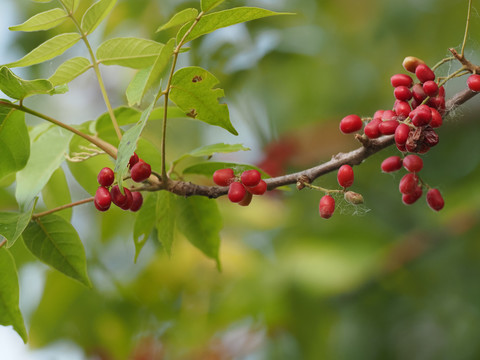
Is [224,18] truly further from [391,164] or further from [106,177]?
[391,164]

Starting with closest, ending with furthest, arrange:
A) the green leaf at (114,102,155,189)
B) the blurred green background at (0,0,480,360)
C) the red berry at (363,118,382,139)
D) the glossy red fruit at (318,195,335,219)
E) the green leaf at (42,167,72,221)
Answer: the green leaf at (114,102,155,189) → the red berry at (363,118,382,139) → the glossy red fruit at (318,195,335,219) → the green leaf at (42,167,72,221) → the blurred green background at (0,0,480,360)

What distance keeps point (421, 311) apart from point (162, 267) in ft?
5.20

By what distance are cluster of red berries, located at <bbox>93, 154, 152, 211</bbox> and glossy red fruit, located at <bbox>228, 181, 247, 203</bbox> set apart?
0.17 metres

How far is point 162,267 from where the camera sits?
9.43 feet

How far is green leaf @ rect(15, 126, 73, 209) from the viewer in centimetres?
135

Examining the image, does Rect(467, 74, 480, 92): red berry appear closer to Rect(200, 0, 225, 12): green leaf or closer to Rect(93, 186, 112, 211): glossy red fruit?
Rect(200, 0, 225, 12): green leaf

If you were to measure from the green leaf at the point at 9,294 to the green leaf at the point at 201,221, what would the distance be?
0.39 meters

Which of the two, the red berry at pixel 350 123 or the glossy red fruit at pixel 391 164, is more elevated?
the red berry at pixel 350 123

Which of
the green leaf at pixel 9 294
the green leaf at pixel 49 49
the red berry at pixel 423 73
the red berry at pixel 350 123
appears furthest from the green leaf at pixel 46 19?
Answer: the red berry at pixel 423 73

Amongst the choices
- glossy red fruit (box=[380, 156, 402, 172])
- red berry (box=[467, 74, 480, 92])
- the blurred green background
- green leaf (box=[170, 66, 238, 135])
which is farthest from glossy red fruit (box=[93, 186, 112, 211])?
the blurred green background

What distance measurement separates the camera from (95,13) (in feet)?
4.44

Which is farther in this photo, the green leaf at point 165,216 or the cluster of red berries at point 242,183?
the green leaf at point 165,216

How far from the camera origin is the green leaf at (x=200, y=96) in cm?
121

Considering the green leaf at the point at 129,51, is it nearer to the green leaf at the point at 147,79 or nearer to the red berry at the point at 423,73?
the green leaf at the point at 147,79
